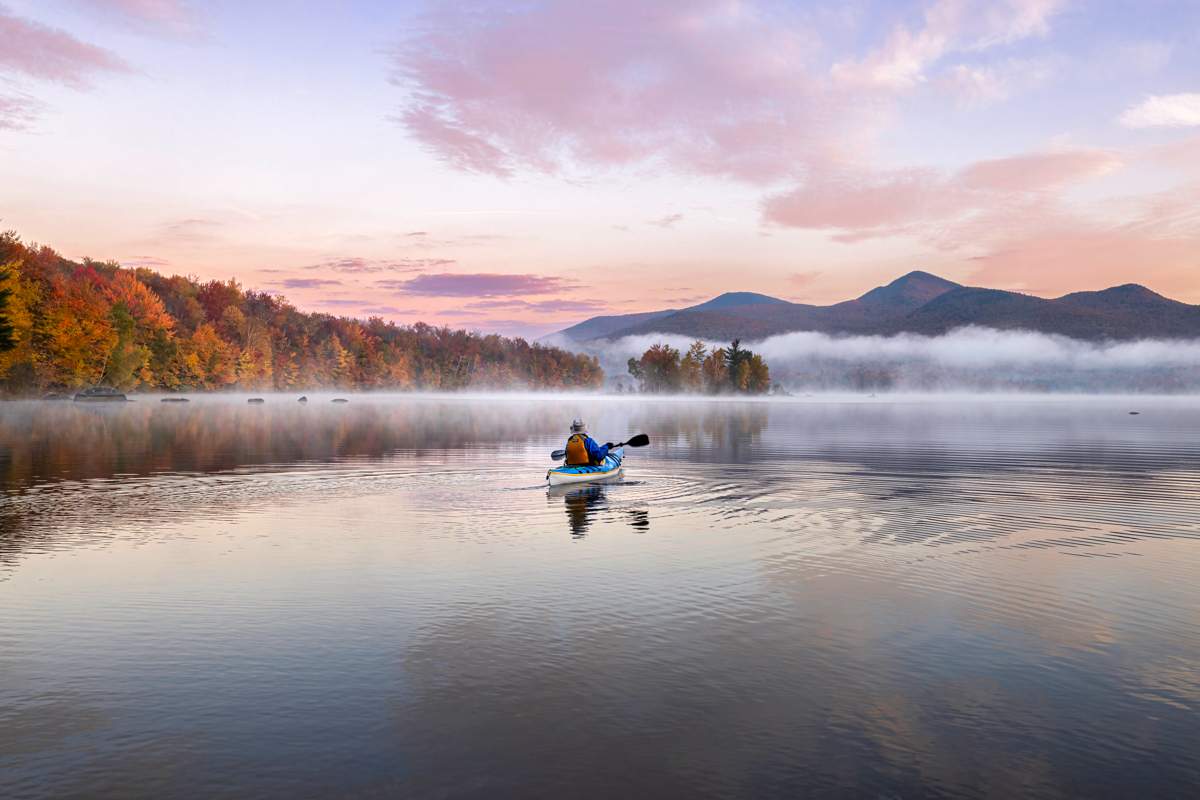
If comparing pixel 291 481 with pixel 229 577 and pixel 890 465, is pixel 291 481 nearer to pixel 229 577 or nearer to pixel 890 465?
pixel 229 577

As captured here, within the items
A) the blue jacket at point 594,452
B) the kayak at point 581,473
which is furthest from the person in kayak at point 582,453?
the kayak at point 581,473

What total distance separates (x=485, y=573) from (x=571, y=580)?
2.06m

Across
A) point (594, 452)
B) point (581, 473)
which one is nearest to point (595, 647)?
point (581, 473)

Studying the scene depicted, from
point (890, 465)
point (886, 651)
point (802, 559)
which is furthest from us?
point (890, 465)

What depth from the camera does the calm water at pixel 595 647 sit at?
30.9 ft

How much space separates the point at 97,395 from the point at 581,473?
138 meters

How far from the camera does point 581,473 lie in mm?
36281

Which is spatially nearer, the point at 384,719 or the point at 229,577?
the point at 384,719

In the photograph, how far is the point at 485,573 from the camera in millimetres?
18953

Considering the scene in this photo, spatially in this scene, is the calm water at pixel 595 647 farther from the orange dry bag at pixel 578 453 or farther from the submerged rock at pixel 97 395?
the submerged rock at pixel 97 395

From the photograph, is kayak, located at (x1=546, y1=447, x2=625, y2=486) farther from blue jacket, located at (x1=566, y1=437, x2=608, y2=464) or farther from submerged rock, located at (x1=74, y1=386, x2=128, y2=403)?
submerged rock, located at (x1=74, y1=386, x2=128, y2=403)

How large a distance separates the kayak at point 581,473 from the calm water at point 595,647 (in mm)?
4890

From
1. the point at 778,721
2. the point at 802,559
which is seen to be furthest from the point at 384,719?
the point at 802,559

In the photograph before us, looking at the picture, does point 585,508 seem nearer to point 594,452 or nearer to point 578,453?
point 578,453
